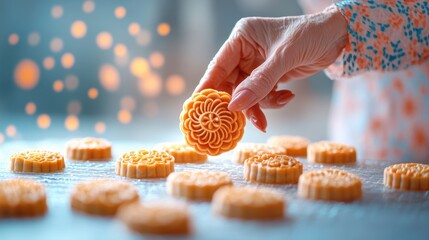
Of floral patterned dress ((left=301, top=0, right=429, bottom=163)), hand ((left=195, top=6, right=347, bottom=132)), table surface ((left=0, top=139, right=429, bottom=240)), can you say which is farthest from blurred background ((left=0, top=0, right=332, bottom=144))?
table surface ((left=0, top=139, right=429, bottom=240))

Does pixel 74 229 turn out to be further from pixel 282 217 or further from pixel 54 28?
pixel 54 28

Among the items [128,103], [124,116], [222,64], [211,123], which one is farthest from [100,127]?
[211,123]

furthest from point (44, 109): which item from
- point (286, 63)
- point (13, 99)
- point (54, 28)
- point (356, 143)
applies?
point (286, 63)

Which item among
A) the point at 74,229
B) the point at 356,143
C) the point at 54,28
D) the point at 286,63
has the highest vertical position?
the point at 54,28

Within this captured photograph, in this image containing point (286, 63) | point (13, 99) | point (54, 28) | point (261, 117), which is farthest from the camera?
point (13, 99)

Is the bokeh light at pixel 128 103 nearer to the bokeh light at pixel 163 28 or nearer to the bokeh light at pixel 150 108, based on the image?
the bokeh light at pixel 150 108

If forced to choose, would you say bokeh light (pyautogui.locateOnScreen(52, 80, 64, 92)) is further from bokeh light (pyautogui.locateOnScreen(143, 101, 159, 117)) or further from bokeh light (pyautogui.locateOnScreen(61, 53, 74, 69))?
bokeh light (pyautogui.locateOnScreen(143, 101, 159, 117))
